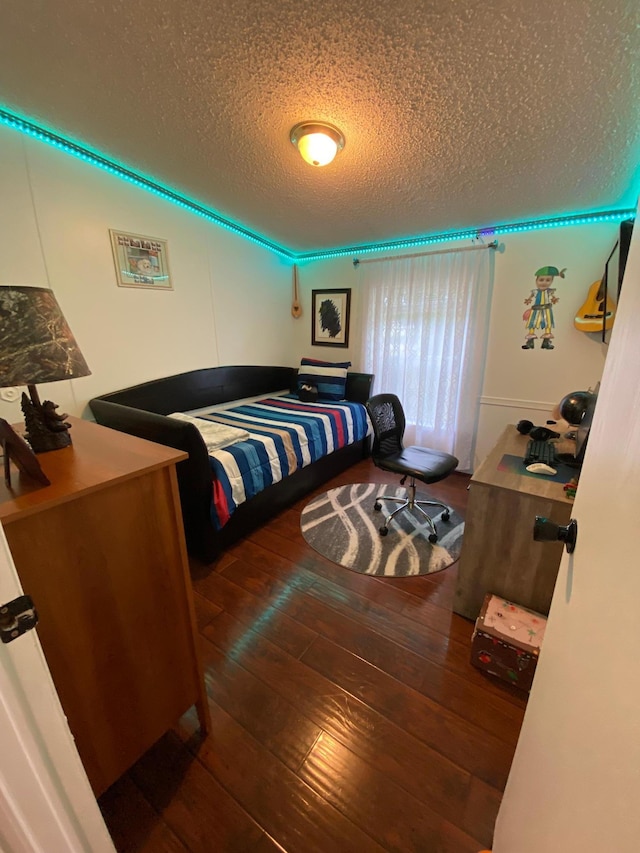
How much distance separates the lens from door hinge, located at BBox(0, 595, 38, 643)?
1.53 feet

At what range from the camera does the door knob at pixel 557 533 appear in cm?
65

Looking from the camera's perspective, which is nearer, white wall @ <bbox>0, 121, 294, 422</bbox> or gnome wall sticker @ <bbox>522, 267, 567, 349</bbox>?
white wall @ <bbox>0, 121, 294, 422</bbox>

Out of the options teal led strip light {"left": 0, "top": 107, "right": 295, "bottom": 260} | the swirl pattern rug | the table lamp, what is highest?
teal led strip light {"left": 0, "top": 107, "right": 295, "bottom": 260}

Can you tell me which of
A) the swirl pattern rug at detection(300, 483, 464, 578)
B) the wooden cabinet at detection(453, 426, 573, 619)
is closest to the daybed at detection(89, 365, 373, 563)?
the swirl pattern rug at detection(300, 483, 464, 578)

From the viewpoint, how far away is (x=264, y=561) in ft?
6.45

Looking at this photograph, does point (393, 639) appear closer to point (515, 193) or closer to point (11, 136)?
point (515, 193)

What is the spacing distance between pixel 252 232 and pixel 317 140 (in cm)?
182

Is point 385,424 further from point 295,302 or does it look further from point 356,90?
point 295,302

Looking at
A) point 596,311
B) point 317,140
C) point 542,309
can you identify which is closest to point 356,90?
point 317,140

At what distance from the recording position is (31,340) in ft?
2.70

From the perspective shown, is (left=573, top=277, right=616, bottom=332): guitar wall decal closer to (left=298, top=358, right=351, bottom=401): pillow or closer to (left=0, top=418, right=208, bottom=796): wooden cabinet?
(left=298, top=358, right=351, bottom=401): pillow

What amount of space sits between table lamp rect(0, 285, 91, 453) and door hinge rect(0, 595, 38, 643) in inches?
20.4

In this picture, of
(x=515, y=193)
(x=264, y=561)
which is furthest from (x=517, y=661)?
(x=515, y=193)

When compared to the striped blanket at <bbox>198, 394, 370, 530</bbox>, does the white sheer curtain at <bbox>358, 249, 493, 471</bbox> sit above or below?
above
